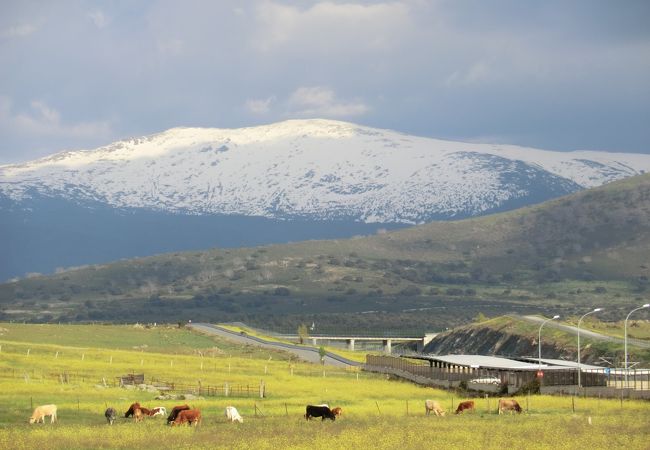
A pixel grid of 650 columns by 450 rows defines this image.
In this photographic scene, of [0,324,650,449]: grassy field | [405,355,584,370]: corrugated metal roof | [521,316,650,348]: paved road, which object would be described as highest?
[521,316,650,348]: paved road

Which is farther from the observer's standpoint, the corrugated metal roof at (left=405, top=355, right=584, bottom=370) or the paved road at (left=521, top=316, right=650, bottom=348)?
the paved road at (left=521, top=316, right=650, bottom=348)

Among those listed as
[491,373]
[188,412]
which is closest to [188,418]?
[188,412]

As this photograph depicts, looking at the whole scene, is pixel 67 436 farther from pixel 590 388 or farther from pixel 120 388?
pixel 590 388

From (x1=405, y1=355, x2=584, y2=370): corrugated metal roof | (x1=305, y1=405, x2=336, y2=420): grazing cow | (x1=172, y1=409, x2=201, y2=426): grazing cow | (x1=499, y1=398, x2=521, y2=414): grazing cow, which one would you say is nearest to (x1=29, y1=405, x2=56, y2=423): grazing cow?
(x1=172, y1=409, x2=201, y2=426): grazing cow

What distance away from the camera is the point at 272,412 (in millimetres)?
79688

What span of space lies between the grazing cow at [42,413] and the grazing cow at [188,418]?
6.79 meters

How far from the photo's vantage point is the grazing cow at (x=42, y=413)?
6825 cm

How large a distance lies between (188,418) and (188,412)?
1.16ft

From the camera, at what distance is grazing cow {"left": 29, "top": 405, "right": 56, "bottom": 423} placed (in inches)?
2687

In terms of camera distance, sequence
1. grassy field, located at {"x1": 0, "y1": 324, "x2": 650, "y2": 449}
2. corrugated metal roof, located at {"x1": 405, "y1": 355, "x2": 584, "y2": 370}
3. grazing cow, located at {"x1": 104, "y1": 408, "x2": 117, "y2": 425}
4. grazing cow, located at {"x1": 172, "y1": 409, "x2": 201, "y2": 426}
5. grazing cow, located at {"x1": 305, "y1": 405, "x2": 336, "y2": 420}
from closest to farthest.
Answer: grassy field, located at {"x1": 0, "y1": 324, "x2": 650, "y2": 449} < grazing cow, located at {"x1": 172, "y1": 409, "x2": 201, "y2": 426} < grazing cow, located at {"x1": 104, "y1": 408, "x2": 117, "y2": 425} < grazing cow, located at {"x1": 305, "y1": 405, "x2": 336, "y2": 420} < corrugated metal roof, located at {"x1": 405, "y1": 355, "x2": 584, "y2": 370}

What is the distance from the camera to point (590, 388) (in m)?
96.1

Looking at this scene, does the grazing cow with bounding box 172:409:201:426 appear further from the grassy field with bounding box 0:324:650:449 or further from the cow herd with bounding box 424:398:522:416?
the cow herd with bounding box 424:398:522:416

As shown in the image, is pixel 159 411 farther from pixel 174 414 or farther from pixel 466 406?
pixel 466 406

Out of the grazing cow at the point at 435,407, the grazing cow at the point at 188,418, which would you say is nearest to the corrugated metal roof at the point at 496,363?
the grazing cow at the point at 435,407
